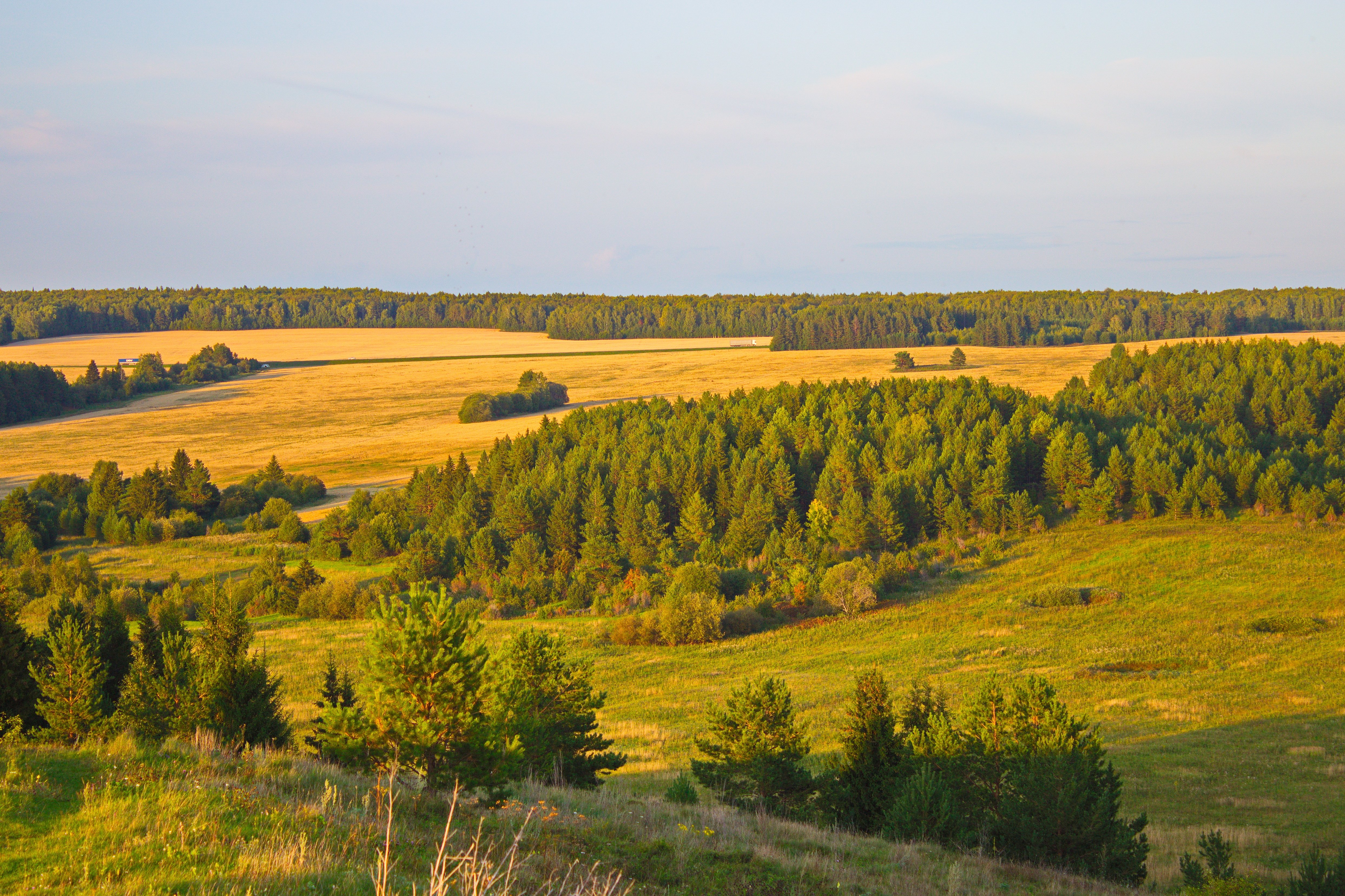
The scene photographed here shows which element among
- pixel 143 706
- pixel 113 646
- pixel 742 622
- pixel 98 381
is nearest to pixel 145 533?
pixel 113 646

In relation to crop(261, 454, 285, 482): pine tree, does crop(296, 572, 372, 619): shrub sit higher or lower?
lower

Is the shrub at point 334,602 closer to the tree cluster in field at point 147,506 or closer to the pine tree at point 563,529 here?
the tree cluster in field at point 147,506

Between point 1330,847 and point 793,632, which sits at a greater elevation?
point 1330,847

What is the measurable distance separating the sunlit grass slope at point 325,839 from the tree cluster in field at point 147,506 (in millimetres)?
85428

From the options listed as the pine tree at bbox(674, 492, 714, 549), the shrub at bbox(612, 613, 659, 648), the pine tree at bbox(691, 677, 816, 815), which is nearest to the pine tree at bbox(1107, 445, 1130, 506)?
the pine tree at bbox(674, 492, 714, 549)

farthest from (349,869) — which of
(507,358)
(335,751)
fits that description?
(507,358)

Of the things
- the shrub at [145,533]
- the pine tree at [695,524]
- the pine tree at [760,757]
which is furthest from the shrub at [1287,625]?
the shrub at [145,533]

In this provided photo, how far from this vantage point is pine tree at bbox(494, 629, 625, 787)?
24.6 m

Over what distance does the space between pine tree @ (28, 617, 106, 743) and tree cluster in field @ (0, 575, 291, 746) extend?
3 centimetres

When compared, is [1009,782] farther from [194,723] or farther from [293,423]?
[293,423]

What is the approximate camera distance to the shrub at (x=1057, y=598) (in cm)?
6925

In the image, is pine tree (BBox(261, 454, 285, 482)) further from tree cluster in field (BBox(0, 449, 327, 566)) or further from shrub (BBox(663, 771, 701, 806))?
shrub (BBox(663, 771, 701, 806))

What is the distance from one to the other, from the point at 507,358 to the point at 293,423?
2294 inches

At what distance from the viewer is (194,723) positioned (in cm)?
2623
